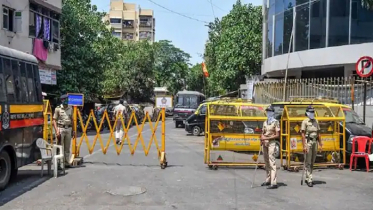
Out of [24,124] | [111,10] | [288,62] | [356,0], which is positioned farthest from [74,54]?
[111,10]

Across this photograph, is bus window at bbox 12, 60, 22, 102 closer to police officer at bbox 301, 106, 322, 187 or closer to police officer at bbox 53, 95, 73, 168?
police officer at bbox 53, 95, 73, 168

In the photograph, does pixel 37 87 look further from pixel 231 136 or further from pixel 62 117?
pixel 231 136

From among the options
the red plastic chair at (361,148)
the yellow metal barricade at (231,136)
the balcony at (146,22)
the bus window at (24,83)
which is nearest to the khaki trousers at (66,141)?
the bus window at (24,83)

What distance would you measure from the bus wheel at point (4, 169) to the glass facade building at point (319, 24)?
1780 cm

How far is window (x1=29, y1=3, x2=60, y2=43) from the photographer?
22734mm

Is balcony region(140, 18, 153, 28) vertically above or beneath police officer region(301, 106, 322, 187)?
above

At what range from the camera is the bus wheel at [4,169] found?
28.1ft

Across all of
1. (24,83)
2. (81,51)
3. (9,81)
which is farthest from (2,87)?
(81,51)

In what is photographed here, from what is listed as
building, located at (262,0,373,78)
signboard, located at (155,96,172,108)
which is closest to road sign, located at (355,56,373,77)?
signboard, located at (155,96,172,108)

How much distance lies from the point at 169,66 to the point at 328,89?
51.6 m

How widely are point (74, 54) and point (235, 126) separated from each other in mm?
18538

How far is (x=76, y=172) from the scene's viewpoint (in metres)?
10.8

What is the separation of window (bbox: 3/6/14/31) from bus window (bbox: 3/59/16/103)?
1250cm

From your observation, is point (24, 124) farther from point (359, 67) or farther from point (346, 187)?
point (359, 67)
